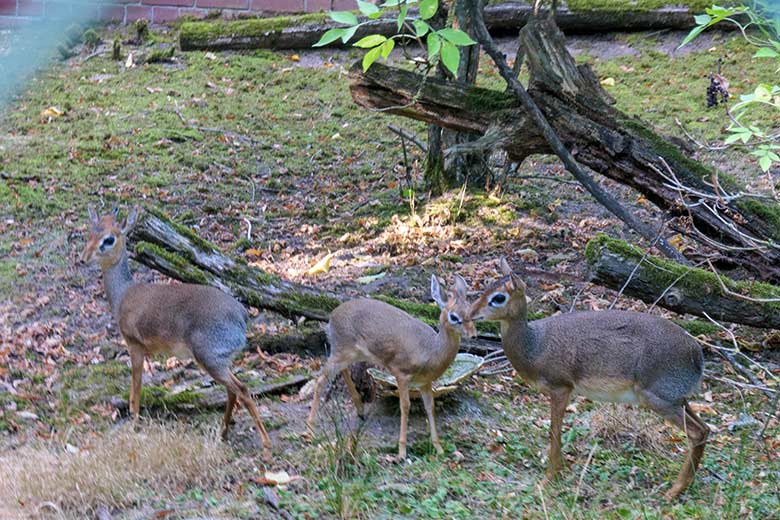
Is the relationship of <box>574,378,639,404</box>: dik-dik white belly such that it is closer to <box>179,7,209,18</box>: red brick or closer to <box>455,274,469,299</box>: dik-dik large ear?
<box>455,274,469,299</box>: dik-dik large ear

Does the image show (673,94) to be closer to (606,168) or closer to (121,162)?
(606,168)

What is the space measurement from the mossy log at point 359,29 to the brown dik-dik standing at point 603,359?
663cm

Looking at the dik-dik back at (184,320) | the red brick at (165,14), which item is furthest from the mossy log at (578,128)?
the red brick at (165,14)

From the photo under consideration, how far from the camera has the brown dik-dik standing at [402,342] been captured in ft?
16.5

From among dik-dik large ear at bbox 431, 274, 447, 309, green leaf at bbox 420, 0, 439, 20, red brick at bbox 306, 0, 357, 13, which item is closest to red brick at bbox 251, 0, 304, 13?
red brick at bbox 306, 0, 357, 13

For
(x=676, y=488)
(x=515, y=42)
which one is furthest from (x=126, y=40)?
(x=676, y=488)

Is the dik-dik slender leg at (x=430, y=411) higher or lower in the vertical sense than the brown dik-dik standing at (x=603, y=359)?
lower

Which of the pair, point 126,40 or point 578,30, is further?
point 126,40

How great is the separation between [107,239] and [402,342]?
208 centimetres

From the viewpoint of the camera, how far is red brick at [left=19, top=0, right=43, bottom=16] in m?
1.85

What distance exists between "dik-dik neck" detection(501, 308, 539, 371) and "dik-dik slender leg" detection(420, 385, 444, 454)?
550 mm

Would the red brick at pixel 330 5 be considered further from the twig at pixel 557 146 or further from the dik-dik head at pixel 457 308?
the dik-dik head at pixel 457 308

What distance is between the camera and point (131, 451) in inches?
188

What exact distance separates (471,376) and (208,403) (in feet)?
5.22
